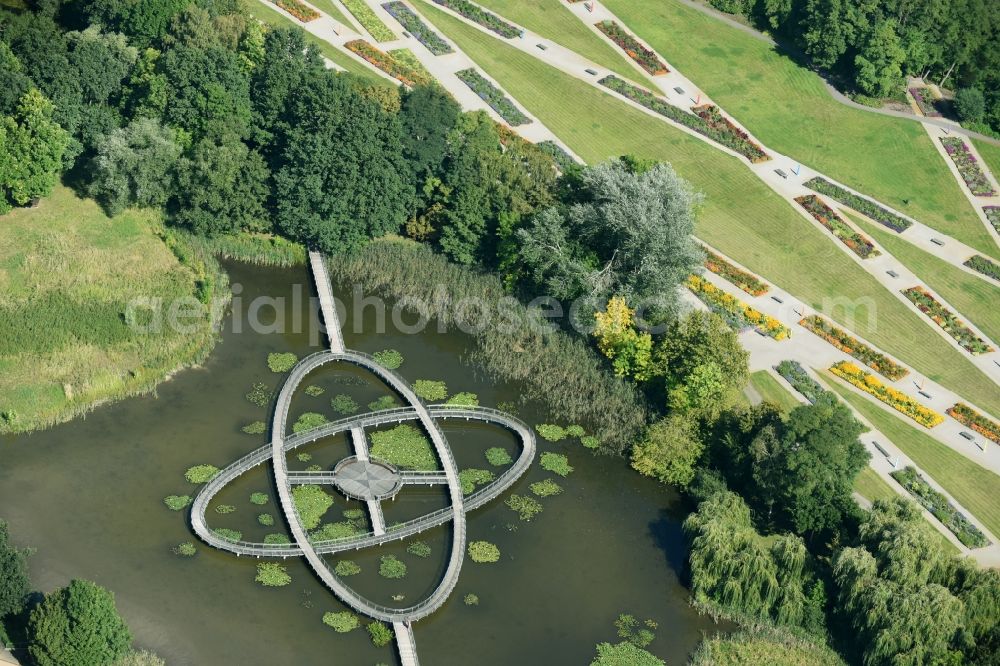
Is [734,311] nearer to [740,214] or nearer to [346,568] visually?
[740,214]

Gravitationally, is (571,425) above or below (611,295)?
below

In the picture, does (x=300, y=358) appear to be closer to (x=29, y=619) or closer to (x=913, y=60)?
(x=29, y=619)

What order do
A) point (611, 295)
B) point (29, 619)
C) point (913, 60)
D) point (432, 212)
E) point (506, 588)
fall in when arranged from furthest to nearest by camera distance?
point (913, 60) < point (432, 212) < point (611, 295) < point (506, 588) < point (29, 619)

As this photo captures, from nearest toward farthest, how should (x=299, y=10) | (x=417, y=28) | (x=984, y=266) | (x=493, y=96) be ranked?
1. (x=984, y=266)
2. (x=493, y=96)
3. (x=299, y=10)
4. (x=417, y=28)

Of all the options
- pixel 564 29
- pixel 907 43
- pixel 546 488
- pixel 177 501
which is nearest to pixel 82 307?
pixel 177 501

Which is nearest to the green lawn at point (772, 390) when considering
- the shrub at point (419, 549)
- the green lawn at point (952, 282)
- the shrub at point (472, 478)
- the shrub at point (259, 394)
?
the green lawn at point (952, 282)

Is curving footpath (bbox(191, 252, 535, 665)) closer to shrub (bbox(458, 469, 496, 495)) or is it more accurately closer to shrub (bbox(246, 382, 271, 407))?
shrub (bbox(458, 469, 496, 495))

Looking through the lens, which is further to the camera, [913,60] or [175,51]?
[913,60]

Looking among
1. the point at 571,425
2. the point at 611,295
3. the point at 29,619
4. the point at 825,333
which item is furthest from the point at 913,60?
the point at 29,619
